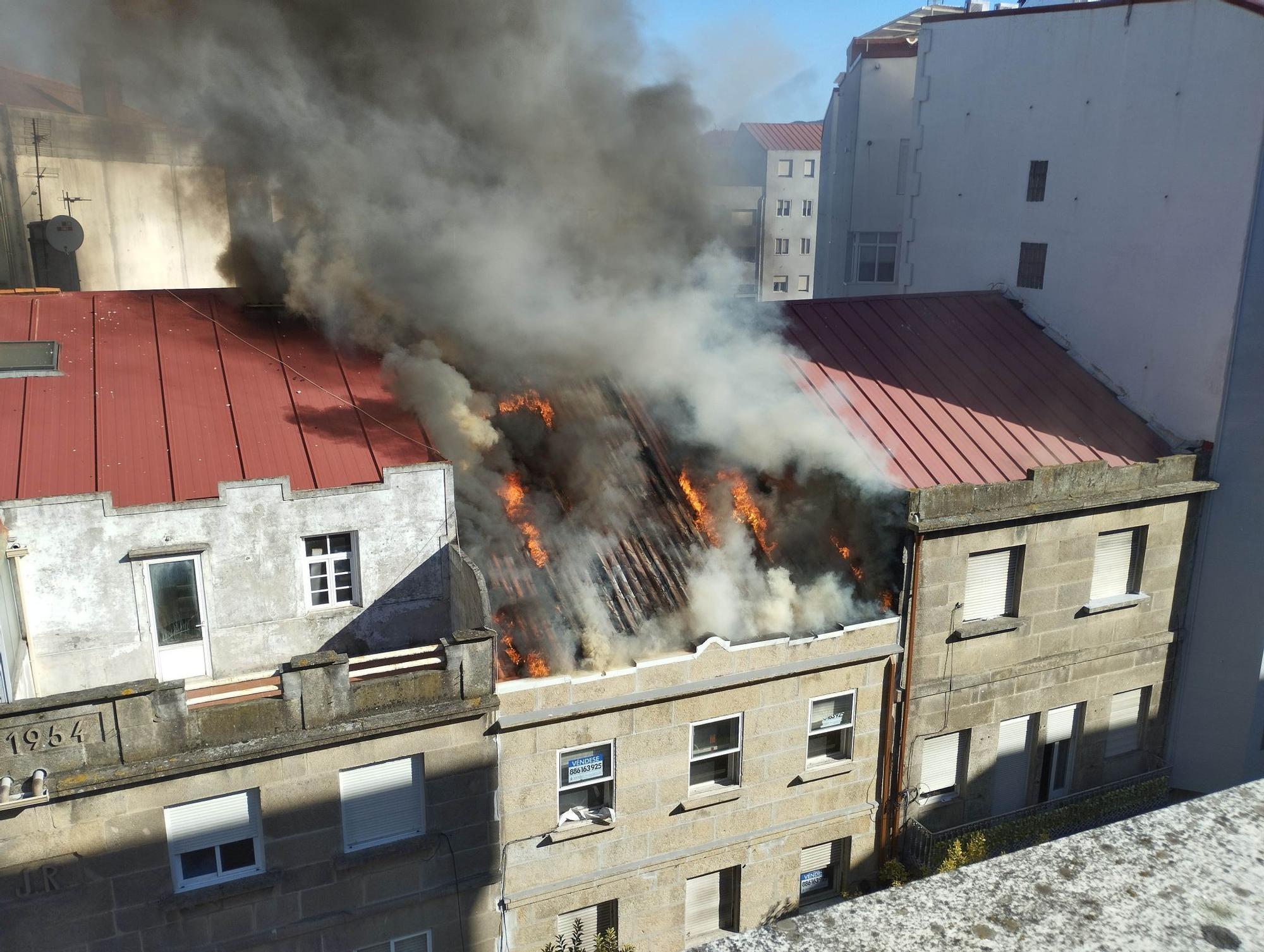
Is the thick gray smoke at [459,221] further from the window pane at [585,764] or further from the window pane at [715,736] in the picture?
the window pane at [585,764]

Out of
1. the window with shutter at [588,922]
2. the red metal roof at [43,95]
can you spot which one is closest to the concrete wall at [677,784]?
the window with shutter at [588,922]

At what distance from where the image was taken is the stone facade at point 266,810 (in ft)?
29.0

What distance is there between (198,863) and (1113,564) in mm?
14170

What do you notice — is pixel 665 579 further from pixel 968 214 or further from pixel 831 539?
pixel 968 214

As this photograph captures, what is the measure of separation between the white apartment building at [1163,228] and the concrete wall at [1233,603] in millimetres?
Result: 24

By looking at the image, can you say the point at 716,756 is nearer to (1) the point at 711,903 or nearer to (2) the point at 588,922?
(1) the point at 711,903

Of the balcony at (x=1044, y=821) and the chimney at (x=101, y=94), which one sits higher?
the chimney at (x=101, y=94)

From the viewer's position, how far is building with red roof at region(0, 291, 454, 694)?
10258 millimetres

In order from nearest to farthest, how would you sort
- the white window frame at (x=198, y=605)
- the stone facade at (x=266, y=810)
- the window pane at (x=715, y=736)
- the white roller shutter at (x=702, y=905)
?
the stone facade at (x=266, y=810)
the white window frame at (x=198, y=605)
the window pane at (x=715, y=736)
the white roller shutter at (x=702, y=905)

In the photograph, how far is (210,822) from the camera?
32.0 ft

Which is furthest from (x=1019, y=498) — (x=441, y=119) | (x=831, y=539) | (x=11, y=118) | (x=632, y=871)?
(x=11, y=118)

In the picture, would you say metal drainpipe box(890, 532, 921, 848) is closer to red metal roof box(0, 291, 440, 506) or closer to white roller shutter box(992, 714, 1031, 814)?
white roller shutter box(992, 714, 1031, 814)

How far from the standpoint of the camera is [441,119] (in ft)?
49.3

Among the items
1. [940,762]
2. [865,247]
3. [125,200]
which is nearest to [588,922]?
[940,762]
